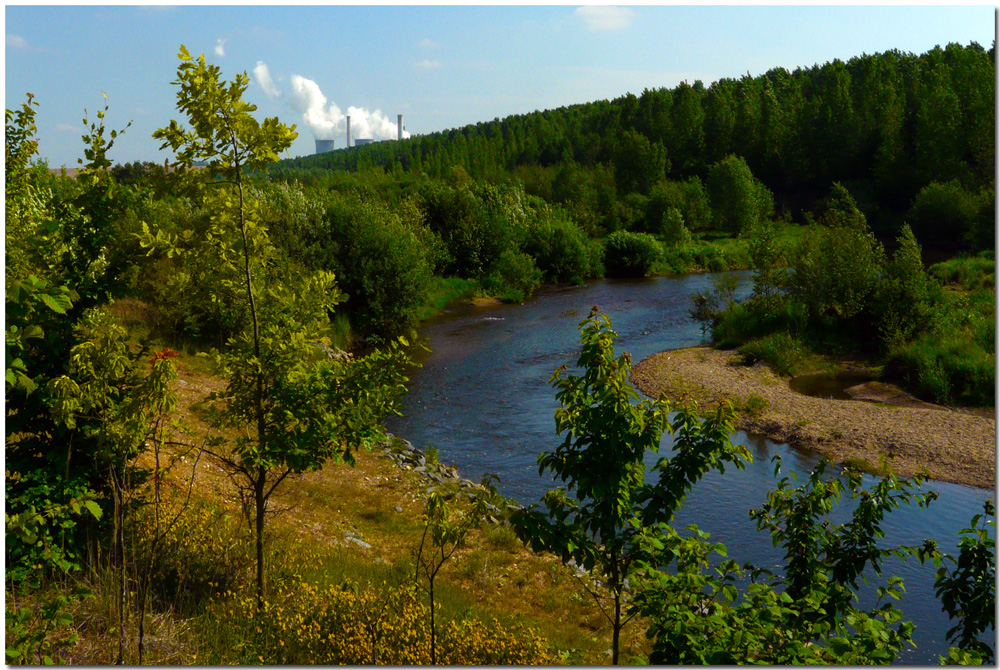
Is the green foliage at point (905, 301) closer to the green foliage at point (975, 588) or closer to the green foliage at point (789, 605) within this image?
the green foliage at point (789, 605)

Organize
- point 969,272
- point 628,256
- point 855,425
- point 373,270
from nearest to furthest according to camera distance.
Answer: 1. point 855,425
2. point 373,270
3. point 969,272
4. point 628,256

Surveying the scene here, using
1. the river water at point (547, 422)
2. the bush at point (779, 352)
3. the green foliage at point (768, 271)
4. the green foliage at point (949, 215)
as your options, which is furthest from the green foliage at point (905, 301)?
the green foliage at point (949, 215)

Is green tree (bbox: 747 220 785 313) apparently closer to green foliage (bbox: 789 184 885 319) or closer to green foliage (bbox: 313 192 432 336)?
green foliage (bbox: 789 184 885 319)

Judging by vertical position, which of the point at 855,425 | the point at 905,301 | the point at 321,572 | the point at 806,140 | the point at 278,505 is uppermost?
the point at 806,140

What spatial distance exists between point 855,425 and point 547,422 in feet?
26.4

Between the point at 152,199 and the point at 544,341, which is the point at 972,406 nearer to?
the point at 544,341

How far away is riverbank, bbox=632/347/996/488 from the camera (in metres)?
16.2

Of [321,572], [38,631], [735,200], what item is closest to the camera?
[38,631]

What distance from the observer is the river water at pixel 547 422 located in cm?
1215

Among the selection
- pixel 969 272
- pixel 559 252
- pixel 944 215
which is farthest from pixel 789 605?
pixel 944 215

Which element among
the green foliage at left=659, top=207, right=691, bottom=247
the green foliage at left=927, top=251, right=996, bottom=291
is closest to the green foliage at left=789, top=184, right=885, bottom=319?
the green foliage at left=927, top=251, right=996, bottom=291

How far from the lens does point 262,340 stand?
21.0 ft

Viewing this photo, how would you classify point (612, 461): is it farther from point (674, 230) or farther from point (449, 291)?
point (674, 230)

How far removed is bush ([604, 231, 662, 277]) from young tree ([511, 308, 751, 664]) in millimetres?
45430
